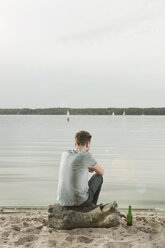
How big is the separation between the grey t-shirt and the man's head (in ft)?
0.34

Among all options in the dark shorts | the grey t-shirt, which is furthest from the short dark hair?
the dark shorts

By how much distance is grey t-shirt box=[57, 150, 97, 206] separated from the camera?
6938 mm

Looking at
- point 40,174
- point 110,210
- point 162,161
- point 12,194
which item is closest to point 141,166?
point 162,161

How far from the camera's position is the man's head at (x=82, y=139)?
689 cm

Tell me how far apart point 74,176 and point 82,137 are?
1.99ft

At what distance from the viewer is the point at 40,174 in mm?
16797

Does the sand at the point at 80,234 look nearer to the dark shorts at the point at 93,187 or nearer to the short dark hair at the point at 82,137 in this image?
the dark shorts at the point at 93,187

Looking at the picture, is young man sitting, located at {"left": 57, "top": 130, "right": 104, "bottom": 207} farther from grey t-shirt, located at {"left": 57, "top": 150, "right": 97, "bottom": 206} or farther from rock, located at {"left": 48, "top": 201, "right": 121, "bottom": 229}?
rock, located at {"left": 48, "top": 201, "right": 121, "bottom": 229}

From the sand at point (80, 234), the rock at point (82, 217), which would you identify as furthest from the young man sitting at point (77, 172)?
the sand at point (80, 234)

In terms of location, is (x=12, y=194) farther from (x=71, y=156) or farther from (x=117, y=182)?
(x=71, y=156)

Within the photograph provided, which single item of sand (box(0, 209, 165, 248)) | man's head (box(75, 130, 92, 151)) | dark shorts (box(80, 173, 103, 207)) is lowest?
sand (box(0, 209, 165, 248))

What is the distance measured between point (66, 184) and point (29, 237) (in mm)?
961

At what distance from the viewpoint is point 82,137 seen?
273 inches

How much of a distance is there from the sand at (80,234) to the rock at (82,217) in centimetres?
10
